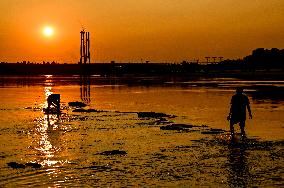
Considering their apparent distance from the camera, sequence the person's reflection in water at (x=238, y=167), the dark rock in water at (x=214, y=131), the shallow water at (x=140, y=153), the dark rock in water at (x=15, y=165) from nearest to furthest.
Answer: the person's reflection in water at (x=238, y=167)
the shallow water at (x=140, y=153)
the dark rock in water at (x=15, y=165)
the dark rock in water at (x=214, y=131)

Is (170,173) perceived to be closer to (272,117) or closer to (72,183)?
(72,183)

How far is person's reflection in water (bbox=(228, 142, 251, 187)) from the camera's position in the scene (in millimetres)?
14289

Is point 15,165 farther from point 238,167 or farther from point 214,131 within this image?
point 214,131

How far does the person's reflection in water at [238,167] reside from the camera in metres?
14.3

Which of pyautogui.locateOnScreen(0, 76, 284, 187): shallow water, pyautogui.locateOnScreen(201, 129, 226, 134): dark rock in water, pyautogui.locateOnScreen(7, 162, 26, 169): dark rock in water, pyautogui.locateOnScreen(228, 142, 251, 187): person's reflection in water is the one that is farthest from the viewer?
pyautogui.locateOnScreen(201, 129, 226, 134): dark rock in water

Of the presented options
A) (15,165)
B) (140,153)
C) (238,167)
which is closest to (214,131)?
(140,153)

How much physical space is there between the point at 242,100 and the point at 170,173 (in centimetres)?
849

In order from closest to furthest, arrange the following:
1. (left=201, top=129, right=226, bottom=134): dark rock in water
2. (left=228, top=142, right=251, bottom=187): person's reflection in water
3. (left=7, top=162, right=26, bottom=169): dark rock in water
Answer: (left=228, top=142, right=251, bottom=187): person's reflection in water < (left=7, top=162, right=26, bottom=169): dark rock in water < (left=201, top=129, right=226, bottom=134): dark rock in water

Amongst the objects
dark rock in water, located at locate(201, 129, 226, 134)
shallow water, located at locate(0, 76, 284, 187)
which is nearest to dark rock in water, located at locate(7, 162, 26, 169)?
shallow water, located at locate(0, 76, 284, 187)

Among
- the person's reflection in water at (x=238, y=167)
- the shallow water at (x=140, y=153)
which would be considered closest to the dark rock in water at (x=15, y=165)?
the shallow water at (x=140, y=153)

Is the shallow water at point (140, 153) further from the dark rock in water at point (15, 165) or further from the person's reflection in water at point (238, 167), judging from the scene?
the dark rock in water at point (15, 165)

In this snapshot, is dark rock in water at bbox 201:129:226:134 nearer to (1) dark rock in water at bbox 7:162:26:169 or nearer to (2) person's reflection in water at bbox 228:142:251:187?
(2) person's reflection in water at bbox 228:142:251:187

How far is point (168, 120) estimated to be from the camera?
1233 inches

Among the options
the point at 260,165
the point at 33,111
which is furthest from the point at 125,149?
the point at 33,111
